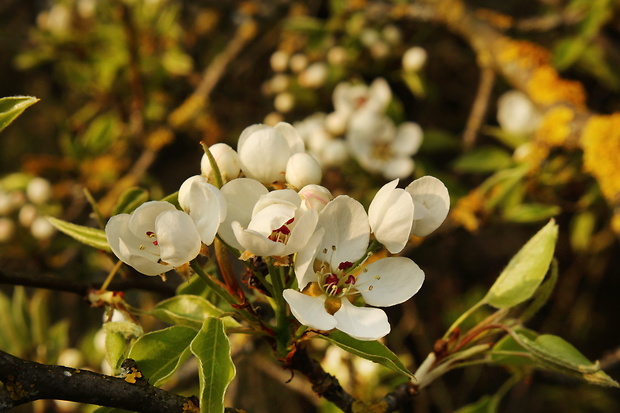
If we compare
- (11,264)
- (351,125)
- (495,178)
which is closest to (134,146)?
(11,264)

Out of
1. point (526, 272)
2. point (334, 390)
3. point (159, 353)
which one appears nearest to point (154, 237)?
point (159, 353)

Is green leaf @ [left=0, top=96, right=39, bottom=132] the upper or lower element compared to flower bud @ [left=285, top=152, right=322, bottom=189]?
upper

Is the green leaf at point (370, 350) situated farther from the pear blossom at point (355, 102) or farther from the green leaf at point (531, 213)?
the pear blossom at point (355, 102)

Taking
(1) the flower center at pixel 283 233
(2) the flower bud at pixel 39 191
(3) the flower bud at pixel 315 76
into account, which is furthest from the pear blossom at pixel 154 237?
(3) the flower bud at pixel 315 76

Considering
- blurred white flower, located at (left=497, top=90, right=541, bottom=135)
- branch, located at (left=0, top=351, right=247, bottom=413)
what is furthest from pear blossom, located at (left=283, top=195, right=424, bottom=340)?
blurred white flower, located at (left=497, top=90, right=541, bottom=135)

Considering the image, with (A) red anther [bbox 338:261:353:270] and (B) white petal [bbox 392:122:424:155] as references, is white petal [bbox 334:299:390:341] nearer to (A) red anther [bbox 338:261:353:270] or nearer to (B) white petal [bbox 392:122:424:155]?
(A) red anther [bbox 338:261:353:270]

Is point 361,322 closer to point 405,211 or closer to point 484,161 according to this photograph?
point 405,211
